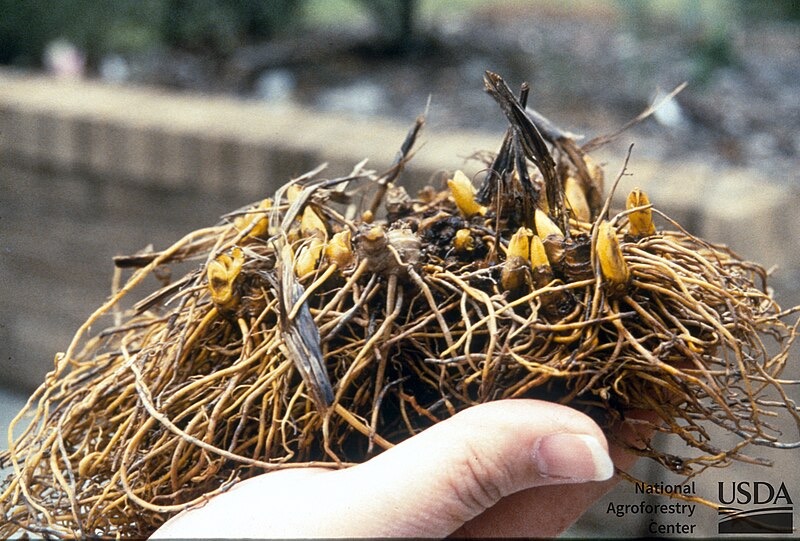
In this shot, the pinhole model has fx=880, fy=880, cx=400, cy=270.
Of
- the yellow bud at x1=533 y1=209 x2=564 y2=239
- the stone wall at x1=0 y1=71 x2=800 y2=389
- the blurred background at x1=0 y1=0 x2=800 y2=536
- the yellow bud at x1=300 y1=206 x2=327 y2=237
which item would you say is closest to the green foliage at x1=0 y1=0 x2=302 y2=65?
the blurred background at x1=0 y1=0 x2=800 y2=536

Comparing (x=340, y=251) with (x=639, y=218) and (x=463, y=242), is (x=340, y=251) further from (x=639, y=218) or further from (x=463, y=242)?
(x=639, y=218)

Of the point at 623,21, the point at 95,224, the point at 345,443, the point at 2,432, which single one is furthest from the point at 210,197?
the point at 623,21

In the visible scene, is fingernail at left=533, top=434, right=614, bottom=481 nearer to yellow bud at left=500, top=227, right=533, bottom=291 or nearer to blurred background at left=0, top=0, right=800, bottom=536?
yellow bud at left=500, top=227, right=533, bottom=291

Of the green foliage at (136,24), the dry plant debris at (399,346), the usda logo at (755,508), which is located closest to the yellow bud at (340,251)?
the dry plant debris at (399,346)

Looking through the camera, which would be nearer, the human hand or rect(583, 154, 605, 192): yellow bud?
the human hand

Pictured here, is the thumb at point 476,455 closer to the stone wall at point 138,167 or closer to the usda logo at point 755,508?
the usda logo at point 755,508

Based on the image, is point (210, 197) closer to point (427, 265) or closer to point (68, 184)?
point (68, 184)
